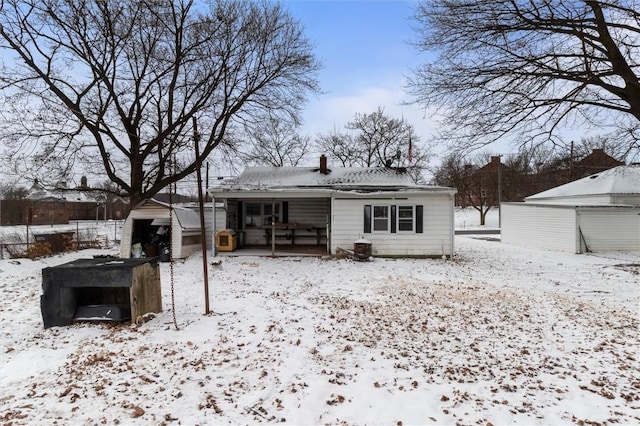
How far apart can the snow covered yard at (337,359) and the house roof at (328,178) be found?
322 inches

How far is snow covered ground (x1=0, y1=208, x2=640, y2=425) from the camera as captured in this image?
3.37m

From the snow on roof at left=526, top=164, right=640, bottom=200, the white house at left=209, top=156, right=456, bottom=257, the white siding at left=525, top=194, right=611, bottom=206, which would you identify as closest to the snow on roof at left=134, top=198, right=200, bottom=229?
the white house at left=209, top=156, right=456, bottom=257

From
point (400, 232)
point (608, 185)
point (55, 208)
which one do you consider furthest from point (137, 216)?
point (55, 208)

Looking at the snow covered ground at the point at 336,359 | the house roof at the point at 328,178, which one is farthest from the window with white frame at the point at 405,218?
the snow covered ground at the point at 336,359

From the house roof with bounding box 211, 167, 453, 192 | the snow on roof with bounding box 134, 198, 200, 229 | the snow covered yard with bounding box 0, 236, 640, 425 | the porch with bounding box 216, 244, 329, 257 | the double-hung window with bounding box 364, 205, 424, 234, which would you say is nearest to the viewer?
the snow covered yard with bounding box 0, 236, 640, 425

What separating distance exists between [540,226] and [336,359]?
1835cm

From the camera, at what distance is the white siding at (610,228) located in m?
16.7

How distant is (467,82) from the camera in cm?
973

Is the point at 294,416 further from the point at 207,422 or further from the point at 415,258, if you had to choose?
the point at 415,258

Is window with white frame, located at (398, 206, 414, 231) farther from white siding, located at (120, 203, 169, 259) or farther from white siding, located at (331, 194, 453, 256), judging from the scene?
white siding, located at (120, 203, 169, 259)

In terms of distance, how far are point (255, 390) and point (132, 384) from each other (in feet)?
4.40

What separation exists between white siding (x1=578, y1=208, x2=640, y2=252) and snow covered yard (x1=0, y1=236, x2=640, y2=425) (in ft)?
32.0

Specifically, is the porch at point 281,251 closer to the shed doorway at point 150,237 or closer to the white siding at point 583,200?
A: the shed doorway at point 150,237

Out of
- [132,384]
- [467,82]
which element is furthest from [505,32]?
[132,384]
